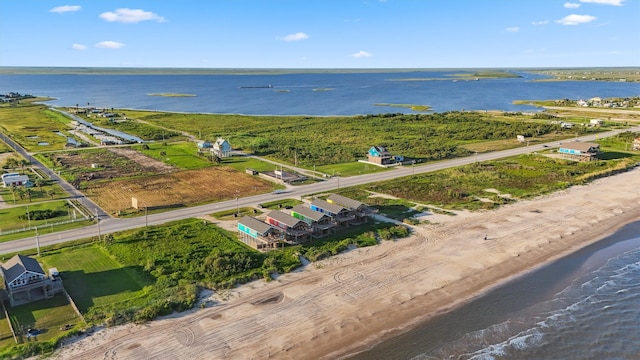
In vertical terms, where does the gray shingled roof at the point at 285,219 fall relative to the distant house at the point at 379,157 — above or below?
below

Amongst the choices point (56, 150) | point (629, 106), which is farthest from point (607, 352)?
point (629, 106)

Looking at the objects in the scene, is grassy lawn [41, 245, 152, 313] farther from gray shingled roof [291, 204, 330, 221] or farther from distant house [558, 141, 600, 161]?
distant house [558, 141, 600, 161]

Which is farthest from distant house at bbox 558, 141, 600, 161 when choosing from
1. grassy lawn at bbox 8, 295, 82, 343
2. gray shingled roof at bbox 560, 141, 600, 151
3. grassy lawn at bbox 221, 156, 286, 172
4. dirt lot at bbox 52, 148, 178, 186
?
grassy lawn at bbox 8, 295, 82, 343

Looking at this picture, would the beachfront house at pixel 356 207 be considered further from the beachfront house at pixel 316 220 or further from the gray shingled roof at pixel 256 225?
the gray shingled roof at pixel 256 225

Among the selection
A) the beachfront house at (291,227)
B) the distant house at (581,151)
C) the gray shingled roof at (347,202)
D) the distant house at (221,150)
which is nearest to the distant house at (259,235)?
the beachfront house at (291,227)

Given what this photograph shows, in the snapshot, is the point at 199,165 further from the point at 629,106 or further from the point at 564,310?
the point at 629,106

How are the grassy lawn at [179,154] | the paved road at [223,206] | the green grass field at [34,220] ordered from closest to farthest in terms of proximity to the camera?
the paved road at [223,206], the green grass field at [34,220], the grassy lawn at [179,154]
